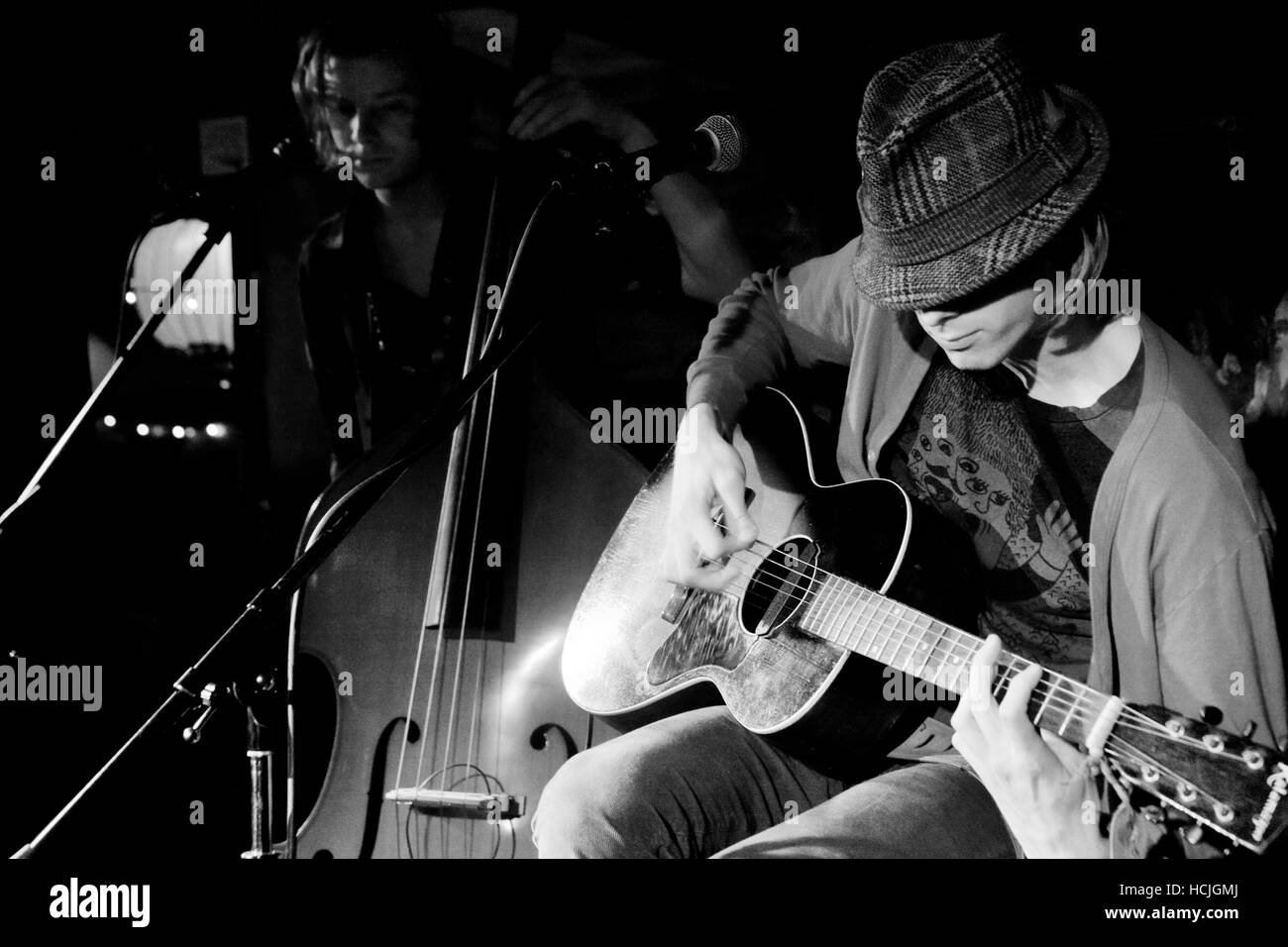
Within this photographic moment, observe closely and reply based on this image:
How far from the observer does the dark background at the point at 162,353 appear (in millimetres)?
2125

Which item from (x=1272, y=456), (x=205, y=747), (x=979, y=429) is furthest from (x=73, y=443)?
(x=1272, y=456)

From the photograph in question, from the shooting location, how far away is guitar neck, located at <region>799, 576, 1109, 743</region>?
5.55 ft

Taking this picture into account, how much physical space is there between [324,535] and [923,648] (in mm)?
910

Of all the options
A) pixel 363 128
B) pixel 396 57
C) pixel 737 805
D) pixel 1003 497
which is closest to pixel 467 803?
pixel 737 805

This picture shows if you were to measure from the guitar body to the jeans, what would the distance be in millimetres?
64

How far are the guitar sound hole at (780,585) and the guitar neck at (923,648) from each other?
32 mm

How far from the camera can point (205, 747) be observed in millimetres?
2355

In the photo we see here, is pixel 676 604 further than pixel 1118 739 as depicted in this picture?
Yes

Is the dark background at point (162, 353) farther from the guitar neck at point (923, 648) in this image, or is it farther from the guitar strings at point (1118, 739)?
the guitar strings at point (1118, 739)

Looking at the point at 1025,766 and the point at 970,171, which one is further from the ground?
the point at 970,171

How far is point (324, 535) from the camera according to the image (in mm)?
1751

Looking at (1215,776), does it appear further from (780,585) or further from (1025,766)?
(780,585)

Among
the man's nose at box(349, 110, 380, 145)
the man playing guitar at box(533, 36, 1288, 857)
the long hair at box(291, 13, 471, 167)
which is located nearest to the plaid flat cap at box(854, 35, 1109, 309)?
the man playing guitar at box(533, 36, 1288, 857)
